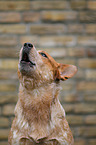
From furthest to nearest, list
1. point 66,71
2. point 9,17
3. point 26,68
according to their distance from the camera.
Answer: point 9,17 → point 66,71 → point 26,68

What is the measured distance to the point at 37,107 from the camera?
1.23m

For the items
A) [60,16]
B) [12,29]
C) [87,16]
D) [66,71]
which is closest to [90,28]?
[87,16]

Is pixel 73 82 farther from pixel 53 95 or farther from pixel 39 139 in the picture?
pixel 39 139

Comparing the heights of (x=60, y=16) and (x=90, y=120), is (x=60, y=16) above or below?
above

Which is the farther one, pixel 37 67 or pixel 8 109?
pixel 8 109

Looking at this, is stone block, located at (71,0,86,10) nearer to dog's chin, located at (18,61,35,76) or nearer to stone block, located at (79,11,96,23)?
stone block, located at (79,11,96,23)

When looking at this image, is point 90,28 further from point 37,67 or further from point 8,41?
point 37,67

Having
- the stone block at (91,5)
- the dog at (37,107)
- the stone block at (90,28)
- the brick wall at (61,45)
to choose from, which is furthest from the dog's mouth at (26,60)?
the stone block at (91,5)

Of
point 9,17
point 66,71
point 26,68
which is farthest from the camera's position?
point 9,17

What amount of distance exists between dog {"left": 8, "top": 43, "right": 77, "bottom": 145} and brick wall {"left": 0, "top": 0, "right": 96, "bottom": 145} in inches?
37.9

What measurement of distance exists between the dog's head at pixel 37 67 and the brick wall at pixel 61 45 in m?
0.91

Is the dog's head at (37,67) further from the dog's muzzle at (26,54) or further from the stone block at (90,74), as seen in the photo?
the stone block at (90,74)

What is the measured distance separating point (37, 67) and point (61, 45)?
1.11 metres

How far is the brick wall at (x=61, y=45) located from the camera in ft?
7.31
